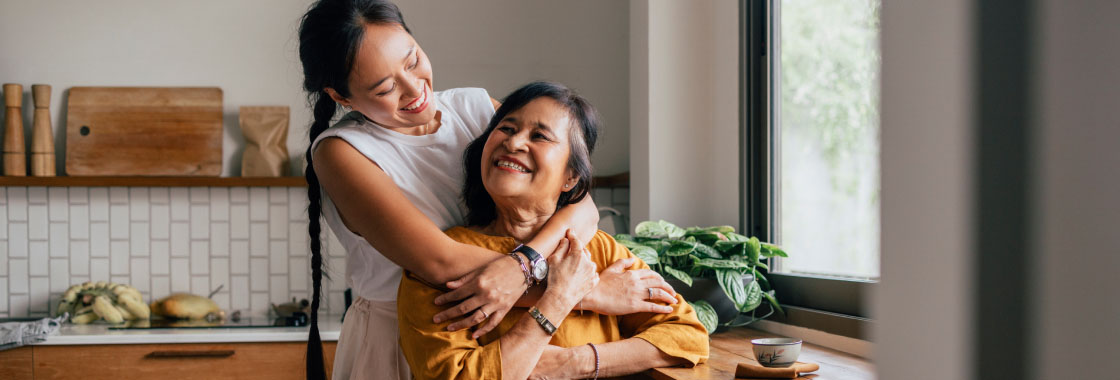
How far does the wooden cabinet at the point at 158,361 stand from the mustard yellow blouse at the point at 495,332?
4.78ft

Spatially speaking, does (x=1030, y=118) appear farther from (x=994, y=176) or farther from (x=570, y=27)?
(x=570, y=27)

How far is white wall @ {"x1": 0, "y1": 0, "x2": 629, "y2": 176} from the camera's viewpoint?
3105 millimetres

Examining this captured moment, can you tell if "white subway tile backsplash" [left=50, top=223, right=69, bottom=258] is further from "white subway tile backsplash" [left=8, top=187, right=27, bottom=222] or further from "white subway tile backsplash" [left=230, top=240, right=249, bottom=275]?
"white subway tile backsplash" [left=230, top=240, right=249, bottom=275]

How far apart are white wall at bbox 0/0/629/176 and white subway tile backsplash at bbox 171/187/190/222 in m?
0.18

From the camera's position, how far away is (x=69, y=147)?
3057 millimetres

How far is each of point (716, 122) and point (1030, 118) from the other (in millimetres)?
2470

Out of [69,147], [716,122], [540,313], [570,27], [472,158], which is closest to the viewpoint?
[540,313]

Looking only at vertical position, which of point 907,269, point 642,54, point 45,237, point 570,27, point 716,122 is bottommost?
point 45,237

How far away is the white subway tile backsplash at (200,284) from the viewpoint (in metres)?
3.15

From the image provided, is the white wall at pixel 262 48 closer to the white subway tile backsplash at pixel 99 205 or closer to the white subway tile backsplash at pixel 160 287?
the white subway tile backsplash at pixel 99 205

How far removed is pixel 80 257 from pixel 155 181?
0.45m

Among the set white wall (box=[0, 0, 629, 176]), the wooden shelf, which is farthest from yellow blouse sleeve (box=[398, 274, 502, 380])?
white wall (box=[0, 0, 629, 176])

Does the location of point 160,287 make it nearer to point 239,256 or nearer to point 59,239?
point 239,256

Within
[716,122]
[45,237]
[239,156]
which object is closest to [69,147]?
[45,237]
